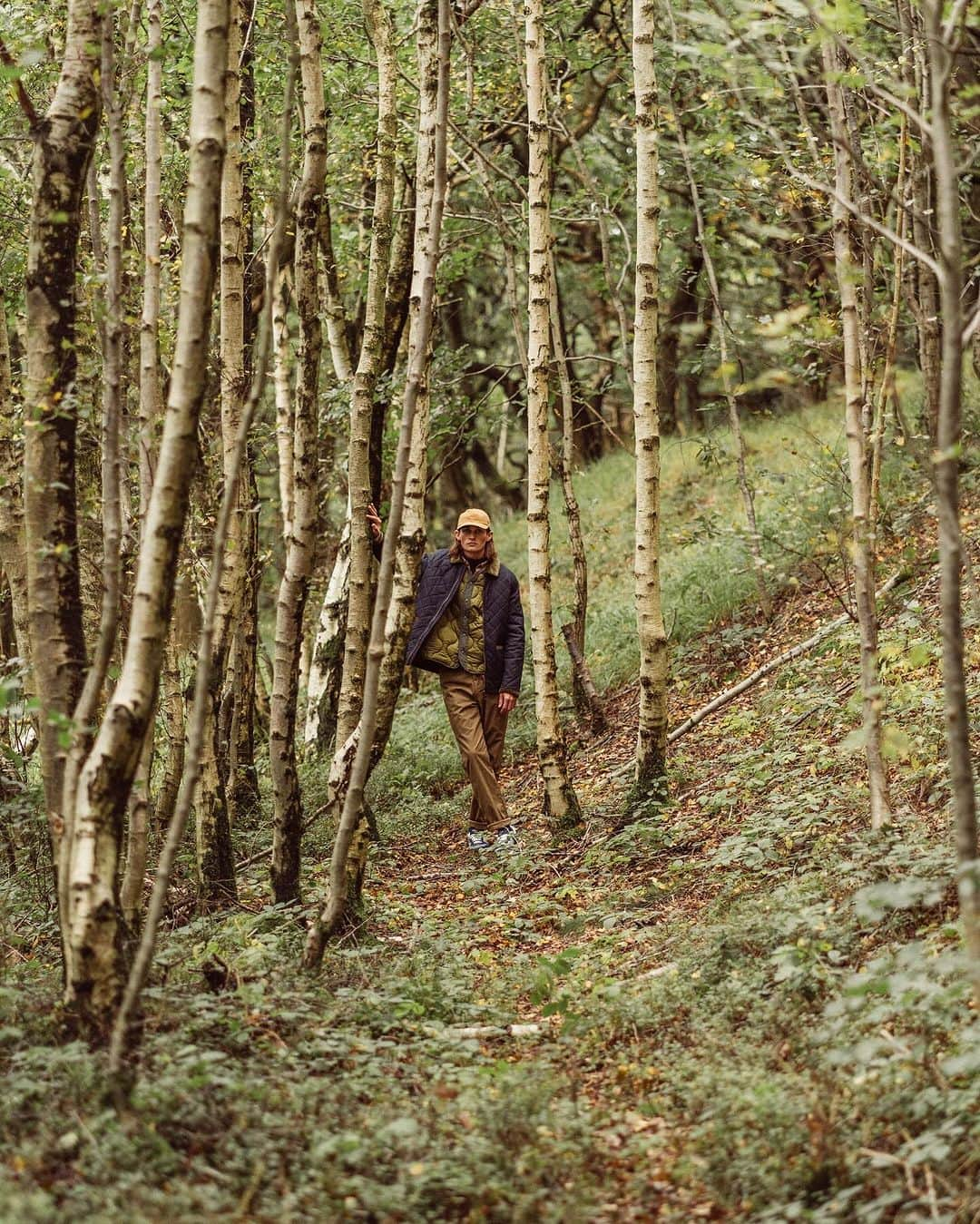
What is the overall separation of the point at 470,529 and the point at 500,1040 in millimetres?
4524

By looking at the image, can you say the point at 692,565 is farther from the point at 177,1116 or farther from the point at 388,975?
the point at 177,1116

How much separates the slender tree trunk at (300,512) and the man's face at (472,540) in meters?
2.45

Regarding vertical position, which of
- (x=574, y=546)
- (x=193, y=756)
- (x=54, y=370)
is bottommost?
(x=193, y=756)

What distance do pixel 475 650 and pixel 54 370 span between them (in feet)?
16.0

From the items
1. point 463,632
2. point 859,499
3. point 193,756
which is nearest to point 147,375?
point 193,756

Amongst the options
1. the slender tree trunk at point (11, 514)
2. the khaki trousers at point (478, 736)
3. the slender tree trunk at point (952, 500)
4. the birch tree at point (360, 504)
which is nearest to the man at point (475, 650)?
the khaki trousers at point (478, 736)

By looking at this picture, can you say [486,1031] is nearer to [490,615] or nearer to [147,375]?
[147,375]

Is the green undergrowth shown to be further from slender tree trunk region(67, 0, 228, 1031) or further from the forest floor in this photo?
slender tree trunk region(67, 0, 228, 1031)

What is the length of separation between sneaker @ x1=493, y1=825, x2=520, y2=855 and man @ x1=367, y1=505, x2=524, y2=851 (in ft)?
0.04

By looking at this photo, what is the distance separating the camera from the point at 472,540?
895 centimetres

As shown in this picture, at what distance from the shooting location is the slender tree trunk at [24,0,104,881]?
15.0 feet

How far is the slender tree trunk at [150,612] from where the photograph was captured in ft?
13.4

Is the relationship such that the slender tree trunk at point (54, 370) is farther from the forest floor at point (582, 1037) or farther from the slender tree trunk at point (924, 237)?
the slender tree trunk at point (924, 237)

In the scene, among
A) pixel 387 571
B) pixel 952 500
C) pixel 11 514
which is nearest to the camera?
pixel 952 500
